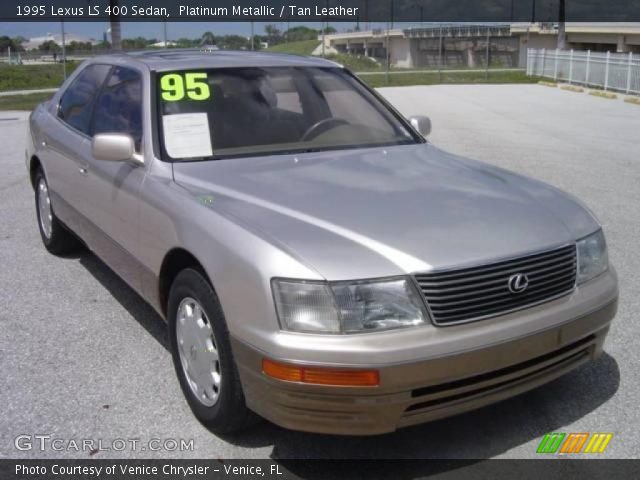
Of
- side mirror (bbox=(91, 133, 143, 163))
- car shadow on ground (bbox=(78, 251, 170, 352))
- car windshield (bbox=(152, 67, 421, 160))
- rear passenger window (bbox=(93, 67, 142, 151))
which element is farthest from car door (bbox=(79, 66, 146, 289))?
car shadow on ground (bbox=(78, 251, 170, 352))

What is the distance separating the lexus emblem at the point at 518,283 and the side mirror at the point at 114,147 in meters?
2.10

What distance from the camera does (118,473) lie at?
309cm

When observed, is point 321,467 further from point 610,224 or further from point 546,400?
point 610,224

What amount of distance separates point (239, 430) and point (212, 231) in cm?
91

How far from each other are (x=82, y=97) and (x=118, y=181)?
4.99 feet

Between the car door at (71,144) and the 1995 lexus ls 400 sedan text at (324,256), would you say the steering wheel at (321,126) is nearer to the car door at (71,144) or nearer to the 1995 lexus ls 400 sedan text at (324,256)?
the 1995 lexus ls 400 sedan text at (324,256)

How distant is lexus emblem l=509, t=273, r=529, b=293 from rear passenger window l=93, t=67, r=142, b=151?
88.1 inches

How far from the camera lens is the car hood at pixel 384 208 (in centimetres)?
285

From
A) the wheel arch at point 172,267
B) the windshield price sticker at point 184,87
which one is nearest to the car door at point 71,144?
the windshield price sticker at point 184,87

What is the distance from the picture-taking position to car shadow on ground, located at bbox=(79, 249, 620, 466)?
318cm

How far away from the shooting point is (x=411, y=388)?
275cm

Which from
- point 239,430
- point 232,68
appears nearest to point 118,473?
point 239,430

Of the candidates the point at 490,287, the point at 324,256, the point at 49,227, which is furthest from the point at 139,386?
the point at 49,227

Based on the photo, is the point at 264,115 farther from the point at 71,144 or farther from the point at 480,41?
the point at 480,41
